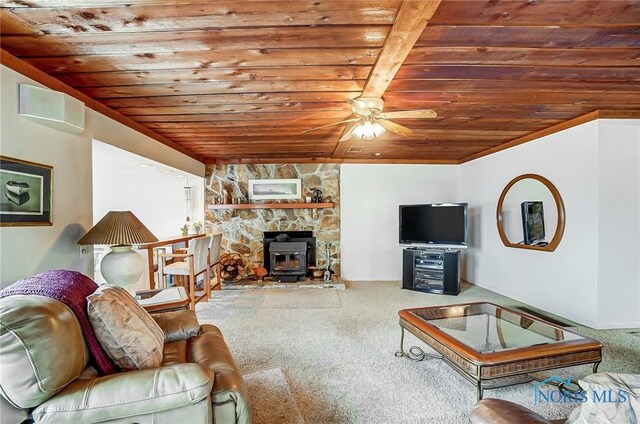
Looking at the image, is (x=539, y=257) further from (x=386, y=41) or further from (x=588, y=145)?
(x=386, y=41)

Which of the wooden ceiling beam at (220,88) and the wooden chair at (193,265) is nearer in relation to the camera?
the wooden ceiling beam at (220,88)

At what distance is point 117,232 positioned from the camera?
237 centimetres

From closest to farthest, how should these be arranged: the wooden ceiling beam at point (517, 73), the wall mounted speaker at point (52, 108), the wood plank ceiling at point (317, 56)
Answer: the wood plank ceiling at point (317, 56) → the wall mounted speaker at point (52, 108) → the wooden ceiling beam at point (517, 73)

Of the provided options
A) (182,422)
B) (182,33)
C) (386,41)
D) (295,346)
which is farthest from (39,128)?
(295,346)

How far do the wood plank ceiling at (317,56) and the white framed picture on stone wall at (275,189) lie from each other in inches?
92.0

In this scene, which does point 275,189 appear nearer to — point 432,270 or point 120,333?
point 432,270

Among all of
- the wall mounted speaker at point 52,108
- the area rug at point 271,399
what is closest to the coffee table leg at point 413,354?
the area rug at point 271,399

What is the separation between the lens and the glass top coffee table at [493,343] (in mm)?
1810

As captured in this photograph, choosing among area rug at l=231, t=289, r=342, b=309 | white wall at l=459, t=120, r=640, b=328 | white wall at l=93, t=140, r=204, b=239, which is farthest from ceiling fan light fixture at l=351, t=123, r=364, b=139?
white wall at l=93, t=140, r=204, b=239

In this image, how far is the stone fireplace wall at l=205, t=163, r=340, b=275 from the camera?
5.63 m

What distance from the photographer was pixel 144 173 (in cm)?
656

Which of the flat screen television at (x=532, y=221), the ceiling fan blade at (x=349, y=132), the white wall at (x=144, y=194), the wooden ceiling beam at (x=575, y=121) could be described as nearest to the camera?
the ceiling fan blade at (x=349, y=132)

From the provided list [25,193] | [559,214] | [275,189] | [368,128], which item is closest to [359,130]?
[368,128]

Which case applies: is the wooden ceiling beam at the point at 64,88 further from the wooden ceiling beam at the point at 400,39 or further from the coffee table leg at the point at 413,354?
the coffee table leg at the point at 413,354
